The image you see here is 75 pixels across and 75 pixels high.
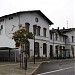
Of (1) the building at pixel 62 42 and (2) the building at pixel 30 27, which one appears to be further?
(1) the building at pixel 62 42

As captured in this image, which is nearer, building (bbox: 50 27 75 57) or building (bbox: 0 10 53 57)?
building (bbox: 0 10 53 57)

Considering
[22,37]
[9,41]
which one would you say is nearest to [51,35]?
[9,41]

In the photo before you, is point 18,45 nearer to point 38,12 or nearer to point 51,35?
point 38,12

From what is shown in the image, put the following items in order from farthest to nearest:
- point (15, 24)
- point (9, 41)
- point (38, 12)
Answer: point (38, 12) → point (15, 24) → point (9, 41)

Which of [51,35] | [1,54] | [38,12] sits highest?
[38,12]

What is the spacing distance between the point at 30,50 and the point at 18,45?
73.9ft

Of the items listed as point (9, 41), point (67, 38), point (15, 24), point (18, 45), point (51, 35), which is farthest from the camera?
point (67, 38)

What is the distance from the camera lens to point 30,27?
47969 mm

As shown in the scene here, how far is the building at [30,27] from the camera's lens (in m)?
45.9

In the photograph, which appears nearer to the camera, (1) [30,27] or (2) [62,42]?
(1) [30,27]

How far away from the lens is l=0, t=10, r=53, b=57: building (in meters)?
45.9

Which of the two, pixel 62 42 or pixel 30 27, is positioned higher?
pixel 30 27

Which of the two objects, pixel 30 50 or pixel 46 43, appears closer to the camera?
pixel 30 50

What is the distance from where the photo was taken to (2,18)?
157 feet
